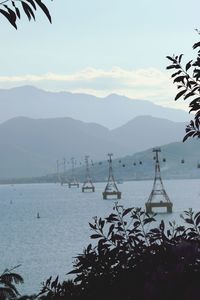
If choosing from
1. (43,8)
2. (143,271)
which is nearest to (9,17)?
(43,8)

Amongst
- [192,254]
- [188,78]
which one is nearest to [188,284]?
[192,254]

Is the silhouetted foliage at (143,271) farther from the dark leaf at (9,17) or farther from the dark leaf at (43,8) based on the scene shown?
the dark leaf at (9,17)

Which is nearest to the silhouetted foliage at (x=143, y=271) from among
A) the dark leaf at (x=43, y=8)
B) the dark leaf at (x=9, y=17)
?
the dark leaf at (x=43, y=8)

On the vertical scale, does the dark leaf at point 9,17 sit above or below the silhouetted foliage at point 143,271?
above

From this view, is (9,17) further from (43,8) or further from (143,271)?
(143,271)

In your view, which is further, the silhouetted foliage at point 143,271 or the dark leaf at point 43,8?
the silhouetted foliage at point 143,271

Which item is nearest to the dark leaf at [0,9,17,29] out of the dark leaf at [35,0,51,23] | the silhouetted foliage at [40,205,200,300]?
the dark leaf at [35,0,51,23]

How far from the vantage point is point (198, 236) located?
8539mm

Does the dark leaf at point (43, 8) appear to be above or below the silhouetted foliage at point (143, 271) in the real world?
above

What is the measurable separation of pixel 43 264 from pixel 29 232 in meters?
63.8

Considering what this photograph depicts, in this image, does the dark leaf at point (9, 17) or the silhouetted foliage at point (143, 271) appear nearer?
the dark leaf at point (9, 17)

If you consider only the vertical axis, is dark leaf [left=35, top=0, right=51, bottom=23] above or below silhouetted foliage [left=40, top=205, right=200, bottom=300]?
above

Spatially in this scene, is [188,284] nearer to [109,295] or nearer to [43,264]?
[109,295]

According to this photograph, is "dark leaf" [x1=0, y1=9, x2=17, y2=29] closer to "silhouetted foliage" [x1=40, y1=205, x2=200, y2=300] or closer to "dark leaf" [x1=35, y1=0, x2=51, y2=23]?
"dark leaf" [x1=35, y1=0, x2=51, y2=23]
